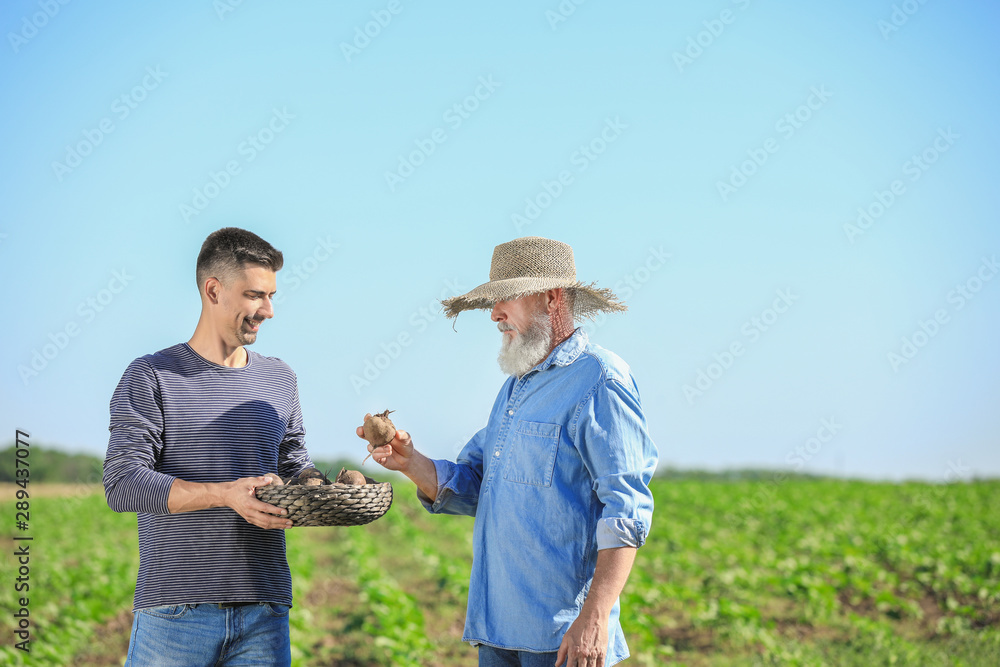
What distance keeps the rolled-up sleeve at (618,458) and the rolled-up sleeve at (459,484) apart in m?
0.66

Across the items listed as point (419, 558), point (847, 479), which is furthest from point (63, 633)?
point (847, 479)

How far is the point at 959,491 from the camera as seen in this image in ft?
65.4

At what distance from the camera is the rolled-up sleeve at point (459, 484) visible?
350 centimetres

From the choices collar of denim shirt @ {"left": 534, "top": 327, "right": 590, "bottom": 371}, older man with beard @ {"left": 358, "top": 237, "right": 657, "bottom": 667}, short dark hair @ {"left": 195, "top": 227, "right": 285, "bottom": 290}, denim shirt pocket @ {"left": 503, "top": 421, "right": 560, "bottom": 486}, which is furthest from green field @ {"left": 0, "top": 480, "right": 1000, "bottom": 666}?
short dark hair @ {"left": 195, "top": 227, "right": 285, "bottom": 290}

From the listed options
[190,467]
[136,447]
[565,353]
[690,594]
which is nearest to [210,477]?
[190,467]

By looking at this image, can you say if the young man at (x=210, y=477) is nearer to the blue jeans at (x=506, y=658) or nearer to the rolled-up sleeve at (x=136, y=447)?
the rolled-up sleeve at (x=136, y=447)

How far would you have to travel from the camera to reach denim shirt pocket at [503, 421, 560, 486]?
3.14 meters

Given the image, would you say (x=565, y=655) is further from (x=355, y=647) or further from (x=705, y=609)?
(x=705, y=609)

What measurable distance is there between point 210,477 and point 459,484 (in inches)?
40.2

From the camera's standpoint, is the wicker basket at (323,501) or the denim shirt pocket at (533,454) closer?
the wicker basket at (323,501)

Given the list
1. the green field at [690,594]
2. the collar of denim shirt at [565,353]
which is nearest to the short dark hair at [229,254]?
the collar of denim shirt at [565,353]

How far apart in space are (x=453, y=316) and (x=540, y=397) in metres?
0.68

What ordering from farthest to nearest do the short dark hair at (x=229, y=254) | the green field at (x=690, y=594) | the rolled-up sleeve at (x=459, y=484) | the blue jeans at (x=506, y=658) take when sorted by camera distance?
the green field at (x=690, y=594) < the rolled-up sleeve at (x=459, y=484) < the short dark hair at (x=229, y=254) < the blue jeans at (x=506, y=658)

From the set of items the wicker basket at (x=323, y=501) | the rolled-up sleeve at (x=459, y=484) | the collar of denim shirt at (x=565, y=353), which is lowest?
the wicker basket at (x=323, y=501)
